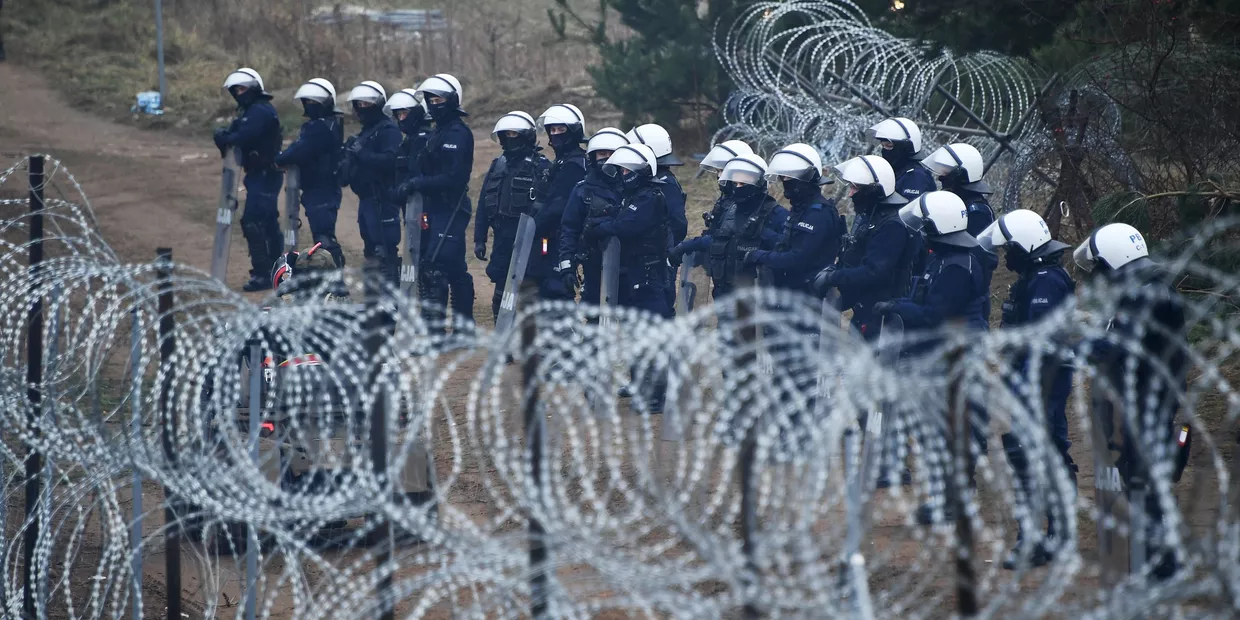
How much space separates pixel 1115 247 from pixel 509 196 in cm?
494

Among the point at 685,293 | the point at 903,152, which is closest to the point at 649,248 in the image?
the point at 685,293

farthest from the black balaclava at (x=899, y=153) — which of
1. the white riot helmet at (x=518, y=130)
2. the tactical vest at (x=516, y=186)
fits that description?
the white riot helmet at (x=518, y=130)

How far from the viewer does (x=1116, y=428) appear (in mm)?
6207

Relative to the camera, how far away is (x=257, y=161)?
11.7 m

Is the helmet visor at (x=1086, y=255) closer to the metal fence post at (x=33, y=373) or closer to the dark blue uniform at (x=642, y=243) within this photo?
the dark blue uniform at (x=642, y=243)

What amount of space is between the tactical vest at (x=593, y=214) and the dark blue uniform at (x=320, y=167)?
9.88 ft

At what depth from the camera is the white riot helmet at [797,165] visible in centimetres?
794

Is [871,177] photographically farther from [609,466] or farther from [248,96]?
[248,96]

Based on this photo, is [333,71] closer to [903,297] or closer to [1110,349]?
[903,297]

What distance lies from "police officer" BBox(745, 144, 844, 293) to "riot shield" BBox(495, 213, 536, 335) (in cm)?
225

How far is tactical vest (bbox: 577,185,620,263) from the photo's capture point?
9055 millimetres

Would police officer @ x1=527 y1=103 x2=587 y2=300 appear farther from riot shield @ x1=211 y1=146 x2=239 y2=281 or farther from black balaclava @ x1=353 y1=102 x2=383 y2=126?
riot shield @ x1=211 y1=146 x2=239 y2=281

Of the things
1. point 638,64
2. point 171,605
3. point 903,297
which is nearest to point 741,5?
point 638,64

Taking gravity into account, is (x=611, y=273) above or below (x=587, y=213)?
below
